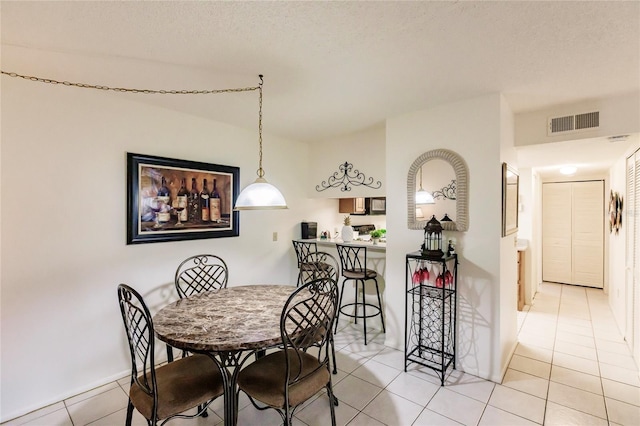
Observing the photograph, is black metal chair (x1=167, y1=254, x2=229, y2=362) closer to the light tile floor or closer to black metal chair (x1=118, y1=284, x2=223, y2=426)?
the light tile floor

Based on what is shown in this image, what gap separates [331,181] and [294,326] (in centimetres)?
255

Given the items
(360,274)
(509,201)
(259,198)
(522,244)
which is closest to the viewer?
(259,198)

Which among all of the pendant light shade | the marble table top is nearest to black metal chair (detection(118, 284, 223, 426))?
the marble table top

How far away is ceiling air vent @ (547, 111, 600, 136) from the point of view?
8.51 feet

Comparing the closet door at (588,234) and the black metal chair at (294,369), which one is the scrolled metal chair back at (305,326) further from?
the closet door at (588,234)

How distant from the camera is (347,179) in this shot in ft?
12.9

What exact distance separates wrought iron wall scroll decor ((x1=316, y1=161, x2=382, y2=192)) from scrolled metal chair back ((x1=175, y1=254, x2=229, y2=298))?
1.76 meters

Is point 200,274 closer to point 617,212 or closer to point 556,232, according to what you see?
point 617,212

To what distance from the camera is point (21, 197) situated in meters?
2.13

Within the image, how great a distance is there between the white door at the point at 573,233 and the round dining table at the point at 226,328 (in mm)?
5841

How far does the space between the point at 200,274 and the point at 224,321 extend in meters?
1.36

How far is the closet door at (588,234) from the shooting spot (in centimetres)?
534

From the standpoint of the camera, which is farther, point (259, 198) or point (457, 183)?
point (457, 183)

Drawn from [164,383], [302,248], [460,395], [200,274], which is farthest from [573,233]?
[164,383]
